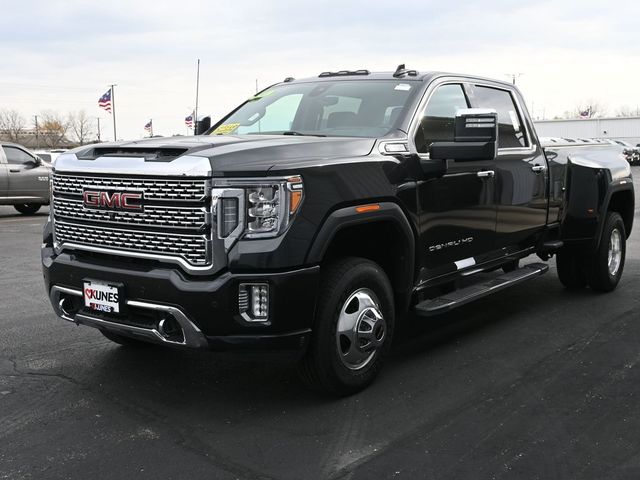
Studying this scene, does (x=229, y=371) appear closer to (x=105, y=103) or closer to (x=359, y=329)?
(x=359, y=329)

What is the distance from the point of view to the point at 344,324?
163 inches

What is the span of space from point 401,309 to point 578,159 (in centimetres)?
311

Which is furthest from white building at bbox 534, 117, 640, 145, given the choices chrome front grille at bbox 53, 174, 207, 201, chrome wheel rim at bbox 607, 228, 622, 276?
chrome front grille at bbox 53, 174, 207, 201

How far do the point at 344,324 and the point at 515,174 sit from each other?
244cm

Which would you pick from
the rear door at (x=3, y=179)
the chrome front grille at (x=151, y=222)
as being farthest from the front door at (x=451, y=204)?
the rear door at (x=3, y=179)

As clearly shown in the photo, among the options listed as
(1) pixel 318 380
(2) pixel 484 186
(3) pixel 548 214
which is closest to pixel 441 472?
(1) pixel 318 380

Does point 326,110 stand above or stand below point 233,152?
above

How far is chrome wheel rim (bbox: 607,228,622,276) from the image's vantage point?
7.26m

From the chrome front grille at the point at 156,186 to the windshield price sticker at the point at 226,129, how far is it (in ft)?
5.06

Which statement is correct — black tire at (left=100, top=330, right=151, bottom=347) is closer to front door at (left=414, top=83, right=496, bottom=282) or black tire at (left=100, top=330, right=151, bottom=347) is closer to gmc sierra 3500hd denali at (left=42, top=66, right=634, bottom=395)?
gmc sierra 3500hd denali at (left=42, top=66, right=634, bottom=395)

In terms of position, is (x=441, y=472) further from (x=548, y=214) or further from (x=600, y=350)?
(x=548, y=214)

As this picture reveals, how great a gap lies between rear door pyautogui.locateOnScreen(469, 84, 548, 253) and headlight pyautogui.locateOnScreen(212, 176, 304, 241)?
239 cm

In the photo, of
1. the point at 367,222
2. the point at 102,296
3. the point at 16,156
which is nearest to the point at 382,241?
the point at 367,222

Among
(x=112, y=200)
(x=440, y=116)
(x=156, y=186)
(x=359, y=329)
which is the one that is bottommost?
(x=359, y=329)
